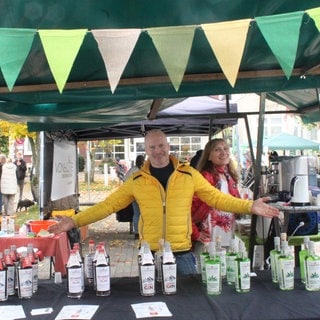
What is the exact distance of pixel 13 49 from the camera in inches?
76.4

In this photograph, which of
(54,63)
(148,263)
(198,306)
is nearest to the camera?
(54,63)

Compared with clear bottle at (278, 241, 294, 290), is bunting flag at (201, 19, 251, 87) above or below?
above

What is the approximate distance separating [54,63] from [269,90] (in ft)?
5.70

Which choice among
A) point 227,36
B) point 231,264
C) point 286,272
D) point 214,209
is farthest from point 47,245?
point 227,36

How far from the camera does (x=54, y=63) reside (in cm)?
192

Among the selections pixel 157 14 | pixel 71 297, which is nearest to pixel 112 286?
pixel 71 297

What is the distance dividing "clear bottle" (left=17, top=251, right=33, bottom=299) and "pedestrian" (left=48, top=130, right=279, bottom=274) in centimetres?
43

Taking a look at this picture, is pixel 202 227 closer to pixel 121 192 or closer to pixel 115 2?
pixel 121 192

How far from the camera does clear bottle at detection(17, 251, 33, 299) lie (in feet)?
7.76

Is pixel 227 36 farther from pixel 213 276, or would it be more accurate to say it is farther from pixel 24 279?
pixel 24 279

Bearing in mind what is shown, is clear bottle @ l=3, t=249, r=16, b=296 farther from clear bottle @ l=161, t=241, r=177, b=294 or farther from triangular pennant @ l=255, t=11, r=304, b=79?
triangular pennant @ l=255, t=11, r=304, b=79

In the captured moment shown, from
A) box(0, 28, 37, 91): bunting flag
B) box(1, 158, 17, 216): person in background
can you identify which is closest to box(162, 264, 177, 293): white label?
box(0, 28, 37, 91): bunting flag

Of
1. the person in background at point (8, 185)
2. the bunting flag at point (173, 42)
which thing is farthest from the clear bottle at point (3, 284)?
the person in background at point (8, 185)

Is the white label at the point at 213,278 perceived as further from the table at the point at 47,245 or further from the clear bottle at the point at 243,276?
the table at the point at 47,245
